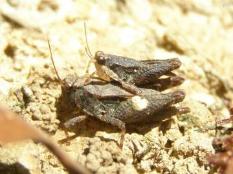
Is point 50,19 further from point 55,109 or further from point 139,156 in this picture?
point 139,156

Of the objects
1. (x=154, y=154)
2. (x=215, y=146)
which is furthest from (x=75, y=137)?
(x=215, y=146)

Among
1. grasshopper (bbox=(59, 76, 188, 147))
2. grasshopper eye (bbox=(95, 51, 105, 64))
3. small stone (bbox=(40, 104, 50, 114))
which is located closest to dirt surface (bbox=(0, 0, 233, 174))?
small stone (bbox=(40, 104, 50, 114))

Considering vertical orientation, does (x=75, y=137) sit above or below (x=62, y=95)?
below

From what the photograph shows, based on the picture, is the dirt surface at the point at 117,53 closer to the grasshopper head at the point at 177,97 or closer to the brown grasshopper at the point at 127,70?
the grasshopper head at the point at 177,97

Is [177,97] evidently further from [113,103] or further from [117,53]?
[117,53]

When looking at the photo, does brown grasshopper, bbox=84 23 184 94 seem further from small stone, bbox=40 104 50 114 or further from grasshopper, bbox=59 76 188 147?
small stone, bbox=40 104 50 114
